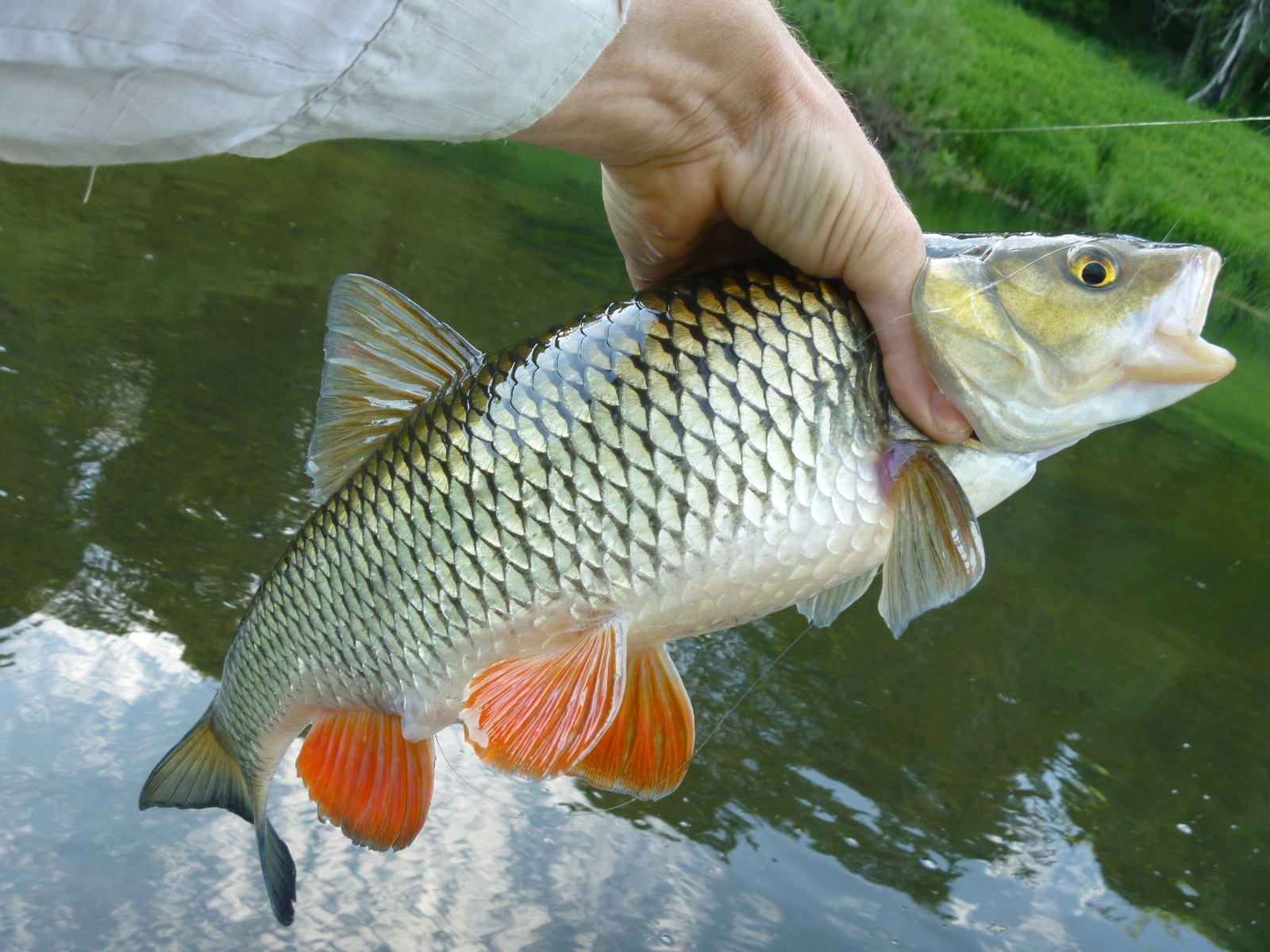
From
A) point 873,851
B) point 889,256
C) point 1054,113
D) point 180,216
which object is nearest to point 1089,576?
point 873,851

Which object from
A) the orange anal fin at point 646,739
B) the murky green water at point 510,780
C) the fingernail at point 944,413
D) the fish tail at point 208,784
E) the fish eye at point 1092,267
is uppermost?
the fish eye at point 1092,267

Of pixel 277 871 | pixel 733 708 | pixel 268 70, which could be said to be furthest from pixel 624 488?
pixel 733 708

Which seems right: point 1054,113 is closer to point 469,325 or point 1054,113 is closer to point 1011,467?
point 469,325

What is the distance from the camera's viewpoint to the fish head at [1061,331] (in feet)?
4.42

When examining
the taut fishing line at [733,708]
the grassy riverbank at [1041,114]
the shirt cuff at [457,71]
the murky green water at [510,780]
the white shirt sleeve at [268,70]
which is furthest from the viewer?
the grassy riverbank at [1041,114]

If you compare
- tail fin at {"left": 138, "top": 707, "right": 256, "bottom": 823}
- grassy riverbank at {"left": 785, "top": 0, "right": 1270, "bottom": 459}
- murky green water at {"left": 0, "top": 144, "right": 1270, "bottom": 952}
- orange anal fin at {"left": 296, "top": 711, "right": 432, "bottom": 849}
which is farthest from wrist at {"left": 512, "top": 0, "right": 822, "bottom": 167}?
grassy riverbank at {"left": 785, "top": 0, "right": 1270, "bottom": 459}

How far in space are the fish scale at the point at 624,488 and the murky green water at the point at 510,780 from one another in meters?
0.91

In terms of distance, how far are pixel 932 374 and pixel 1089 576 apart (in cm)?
382

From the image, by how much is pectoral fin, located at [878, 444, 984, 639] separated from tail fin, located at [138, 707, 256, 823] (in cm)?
120

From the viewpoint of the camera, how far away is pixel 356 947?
81.6 inches

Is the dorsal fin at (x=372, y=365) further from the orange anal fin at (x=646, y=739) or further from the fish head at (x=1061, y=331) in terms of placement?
the fish head at (x=1061, y=331)

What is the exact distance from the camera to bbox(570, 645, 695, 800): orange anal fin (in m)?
1.62

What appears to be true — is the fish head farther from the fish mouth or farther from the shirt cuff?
the shirt cuff

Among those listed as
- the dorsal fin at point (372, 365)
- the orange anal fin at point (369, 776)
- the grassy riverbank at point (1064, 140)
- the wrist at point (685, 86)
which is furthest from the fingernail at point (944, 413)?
the grassy riverbank at point (1064, 140)
